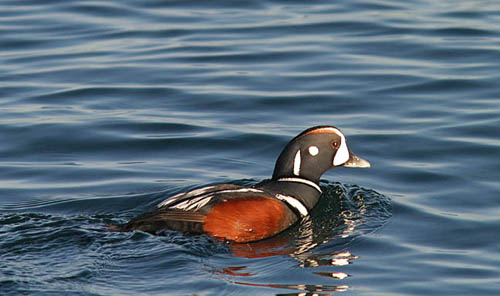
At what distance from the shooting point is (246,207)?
9.15 m

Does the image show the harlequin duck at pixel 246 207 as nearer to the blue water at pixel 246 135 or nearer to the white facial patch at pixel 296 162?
the white facial patch at pixel 296 162

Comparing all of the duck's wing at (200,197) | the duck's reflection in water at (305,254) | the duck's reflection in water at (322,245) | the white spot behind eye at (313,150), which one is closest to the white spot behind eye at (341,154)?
the white spot behind eye at (313,150)

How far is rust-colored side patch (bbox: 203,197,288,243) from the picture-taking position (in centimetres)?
905

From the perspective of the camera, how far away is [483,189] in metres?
10.7

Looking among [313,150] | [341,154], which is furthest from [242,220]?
[341,154]

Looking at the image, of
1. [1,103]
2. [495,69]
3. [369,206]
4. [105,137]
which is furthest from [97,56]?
[369,206]

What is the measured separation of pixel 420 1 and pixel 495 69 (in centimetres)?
400

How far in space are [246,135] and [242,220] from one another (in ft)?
11.5

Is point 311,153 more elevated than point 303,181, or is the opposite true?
point 311,153

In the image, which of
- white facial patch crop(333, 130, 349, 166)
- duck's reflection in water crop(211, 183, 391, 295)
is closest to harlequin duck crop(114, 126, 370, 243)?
duck's reflection in water crop(211, 183, 391, 295)

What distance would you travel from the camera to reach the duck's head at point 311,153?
10.1 meters

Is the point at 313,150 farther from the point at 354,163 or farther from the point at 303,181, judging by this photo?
the point at 354,163

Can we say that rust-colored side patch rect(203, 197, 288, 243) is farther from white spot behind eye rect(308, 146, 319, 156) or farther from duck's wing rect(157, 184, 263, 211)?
white spot behind eye rect(308, 146, 319, 156)

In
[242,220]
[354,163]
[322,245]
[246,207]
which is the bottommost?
[322,245]
